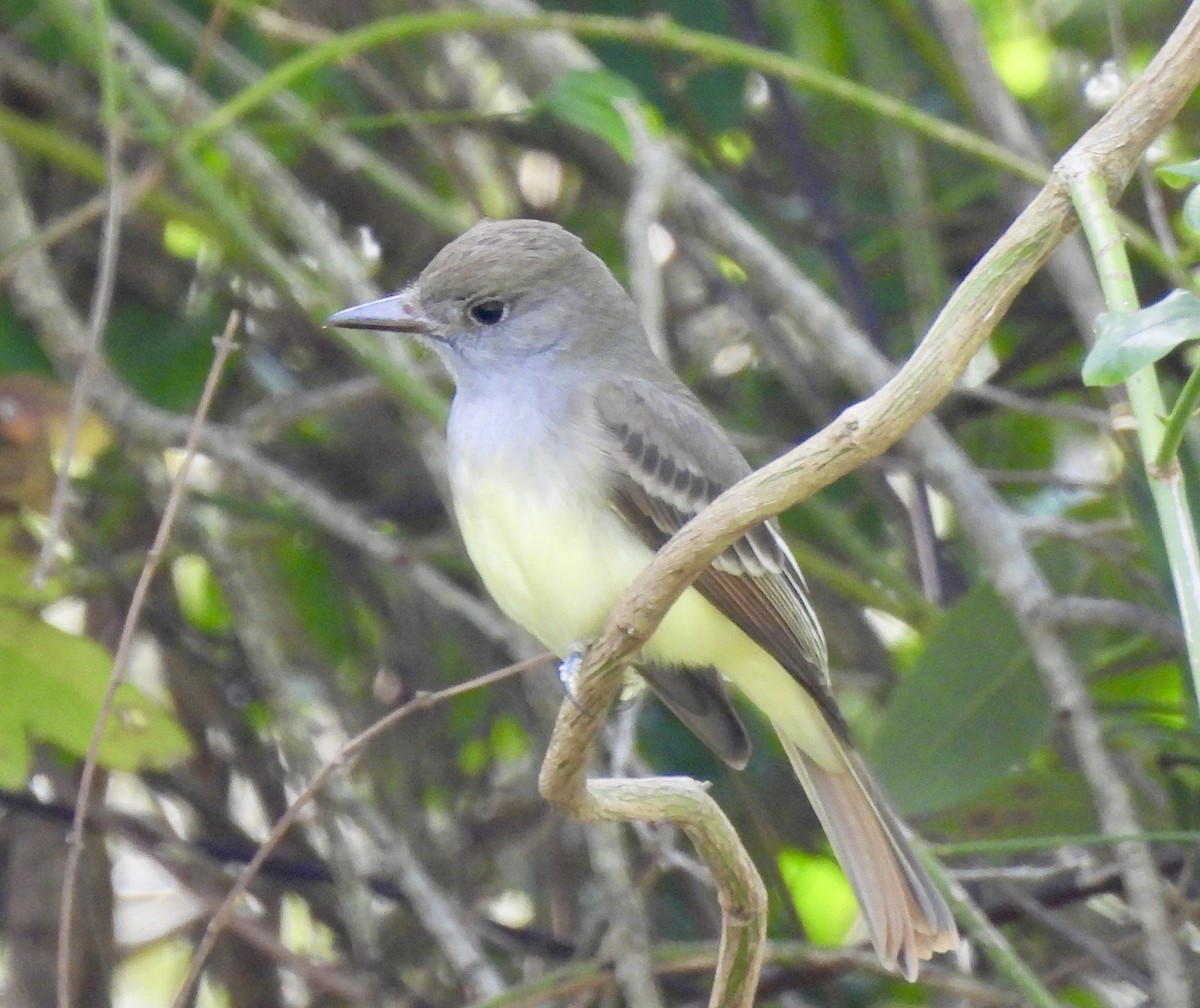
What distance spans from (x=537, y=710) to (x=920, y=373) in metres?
2.04

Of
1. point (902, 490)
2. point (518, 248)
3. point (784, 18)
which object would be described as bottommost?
point (518, 248)

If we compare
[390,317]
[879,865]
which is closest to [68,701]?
[390,317]

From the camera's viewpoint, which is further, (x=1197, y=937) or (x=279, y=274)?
(x=279, y=274)

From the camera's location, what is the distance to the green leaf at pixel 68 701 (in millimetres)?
2904

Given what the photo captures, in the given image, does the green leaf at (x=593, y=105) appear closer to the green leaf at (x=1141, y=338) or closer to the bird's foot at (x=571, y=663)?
the bird's foot at (x=571, y=663)

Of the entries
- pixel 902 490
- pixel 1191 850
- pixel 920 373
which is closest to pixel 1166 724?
pixel 1191 850

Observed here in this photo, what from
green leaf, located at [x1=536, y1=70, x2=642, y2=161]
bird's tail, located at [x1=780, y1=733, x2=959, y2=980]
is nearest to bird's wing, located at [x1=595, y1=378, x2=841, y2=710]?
bird's tail, located at [x1=780, y1=733, x2=959, y2=980]

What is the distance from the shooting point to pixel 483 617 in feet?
10.9

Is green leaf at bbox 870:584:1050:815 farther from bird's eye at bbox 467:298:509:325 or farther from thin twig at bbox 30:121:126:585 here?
thin twig at bbox 30:121:126:585

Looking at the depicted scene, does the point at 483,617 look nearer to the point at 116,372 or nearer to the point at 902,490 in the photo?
the point at 116,372

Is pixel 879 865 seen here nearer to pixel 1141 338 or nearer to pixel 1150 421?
pixel 1150 421

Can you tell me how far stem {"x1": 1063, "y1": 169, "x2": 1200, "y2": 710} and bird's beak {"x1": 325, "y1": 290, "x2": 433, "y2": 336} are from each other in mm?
1367

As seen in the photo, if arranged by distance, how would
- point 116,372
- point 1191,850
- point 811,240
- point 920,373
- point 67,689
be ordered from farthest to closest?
point 811,240 → point 116,372 → point 1191,850 → point 67,689 → point 920,373

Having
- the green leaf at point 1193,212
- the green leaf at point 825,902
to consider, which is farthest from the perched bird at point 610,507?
the green leaf at point 1193,212
